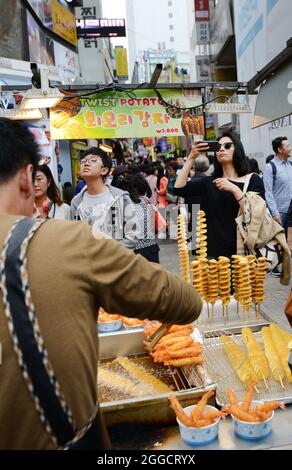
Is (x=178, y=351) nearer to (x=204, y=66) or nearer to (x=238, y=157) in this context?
(x=238, y=157)

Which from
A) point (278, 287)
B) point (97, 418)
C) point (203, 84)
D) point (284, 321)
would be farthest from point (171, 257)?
point (97, 418)

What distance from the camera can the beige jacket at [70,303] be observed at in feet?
3.57

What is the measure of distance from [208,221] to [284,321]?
153 centimetres

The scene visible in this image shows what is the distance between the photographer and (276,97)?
5.71 metres

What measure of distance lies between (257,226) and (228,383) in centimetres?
156

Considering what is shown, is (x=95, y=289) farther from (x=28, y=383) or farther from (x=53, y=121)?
(x=53, y=121)

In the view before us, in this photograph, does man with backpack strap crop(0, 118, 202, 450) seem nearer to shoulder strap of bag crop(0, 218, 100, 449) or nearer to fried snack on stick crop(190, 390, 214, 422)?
shoulder strap of bag crop(0, 218, 100, 449)

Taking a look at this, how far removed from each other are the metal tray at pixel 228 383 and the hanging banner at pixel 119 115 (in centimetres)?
514

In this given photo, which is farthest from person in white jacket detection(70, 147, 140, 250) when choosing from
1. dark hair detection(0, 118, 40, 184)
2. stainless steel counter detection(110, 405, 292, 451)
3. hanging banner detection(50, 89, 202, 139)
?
hanging banner detection(50, 89, 202, 139)

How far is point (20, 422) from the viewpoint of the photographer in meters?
1.09

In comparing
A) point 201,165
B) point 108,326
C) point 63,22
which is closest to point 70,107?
point 201,165

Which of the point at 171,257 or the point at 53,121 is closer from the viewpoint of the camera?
the point at 53,121

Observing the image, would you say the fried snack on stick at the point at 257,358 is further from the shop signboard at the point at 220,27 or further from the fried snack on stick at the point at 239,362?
the shop signboard at the point at 220,27

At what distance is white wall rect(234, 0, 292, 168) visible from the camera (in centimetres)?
906
